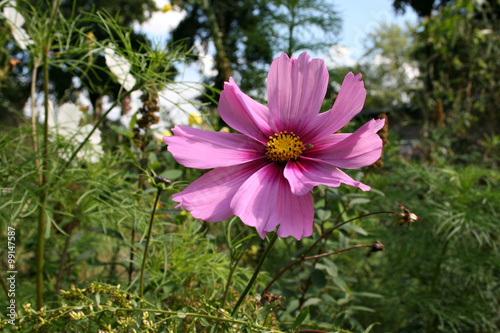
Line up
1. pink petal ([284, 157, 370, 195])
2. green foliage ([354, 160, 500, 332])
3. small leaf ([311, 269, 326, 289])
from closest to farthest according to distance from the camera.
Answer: pink petal ([284, 157, 370, 195])
small leaf ([311, 269, 326, 289])
green foliage ([354, 160, 500, 332])

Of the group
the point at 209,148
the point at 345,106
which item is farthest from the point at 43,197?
the point at 345,106

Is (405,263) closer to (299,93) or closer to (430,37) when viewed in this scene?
(299,93)

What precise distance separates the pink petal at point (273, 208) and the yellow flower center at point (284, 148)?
45 millimetres

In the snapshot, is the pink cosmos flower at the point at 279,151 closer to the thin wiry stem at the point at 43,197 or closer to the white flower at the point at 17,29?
the thin wiry stem at the point at 43,197

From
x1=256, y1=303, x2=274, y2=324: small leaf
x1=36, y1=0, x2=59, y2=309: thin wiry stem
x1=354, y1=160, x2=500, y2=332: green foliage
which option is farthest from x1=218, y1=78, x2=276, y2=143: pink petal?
x1=354, y1=160, x2=500, y2=332: green foliage

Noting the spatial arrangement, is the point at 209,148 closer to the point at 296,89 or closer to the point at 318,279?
the point at 296,89

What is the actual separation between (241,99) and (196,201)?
13 cm

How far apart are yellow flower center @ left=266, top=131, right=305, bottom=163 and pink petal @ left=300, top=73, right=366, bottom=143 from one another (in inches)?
0.8

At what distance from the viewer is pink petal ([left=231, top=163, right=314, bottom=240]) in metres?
0.33

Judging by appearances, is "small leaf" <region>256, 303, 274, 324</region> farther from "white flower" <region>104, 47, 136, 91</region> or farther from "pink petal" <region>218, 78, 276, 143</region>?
"white flower" <region>104, 47, 136, 91</region>

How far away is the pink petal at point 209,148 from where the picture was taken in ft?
1.18

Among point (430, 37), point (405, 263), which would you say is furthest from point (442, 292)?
point (430, 37)

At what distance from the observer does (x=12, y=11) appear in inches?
28.2

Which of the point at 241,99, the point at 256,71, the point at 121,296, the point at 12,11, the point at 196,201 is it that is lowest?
the point at 121,296
